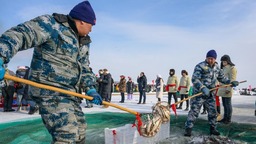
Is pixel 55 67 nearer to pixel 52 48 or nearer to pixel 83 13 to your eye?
pixel 52 48

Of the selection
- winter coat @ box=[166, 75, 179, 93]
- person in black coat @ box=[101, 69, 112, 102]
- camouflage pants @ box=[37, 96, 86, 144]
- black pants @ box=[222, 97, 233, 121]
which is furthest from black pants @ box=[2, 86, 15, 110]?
camouflage pants @ box=[37, 96, 86, 144]

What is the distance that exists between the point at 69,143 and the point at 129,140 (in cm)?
182

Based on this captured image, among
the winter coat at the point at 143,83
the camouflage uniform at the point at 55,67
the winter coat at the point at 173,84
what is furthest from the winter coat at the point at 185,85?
the camouflage uniform at the point at 55,67

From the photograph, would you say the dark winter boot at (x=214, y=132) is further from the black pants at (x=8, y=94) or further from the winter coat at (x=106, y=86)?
the black pants at (x=8, y=94)

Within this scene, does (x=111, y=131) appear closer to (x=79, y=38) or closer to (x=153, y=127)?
(x=153, y=127)

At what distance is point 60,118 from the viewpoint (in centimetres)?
267

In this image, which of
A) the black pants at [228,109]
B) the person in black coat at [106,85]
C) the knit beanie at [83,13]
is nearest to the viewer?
the knit beanie at [83,13]

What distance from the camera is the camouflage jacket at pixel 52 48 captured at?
250cm

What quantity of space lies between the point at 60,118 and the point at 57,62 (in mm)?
596

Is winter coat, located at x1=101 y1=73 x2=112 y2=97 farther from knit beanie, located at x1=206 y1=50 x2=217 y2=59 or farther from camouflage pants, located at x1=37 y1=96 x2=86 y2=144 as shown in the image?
camouflage pants, located at x1=37 y1=96 x2=86 y2=144

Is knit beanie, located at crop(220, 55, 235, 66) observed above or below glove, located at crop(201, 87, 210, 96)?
above

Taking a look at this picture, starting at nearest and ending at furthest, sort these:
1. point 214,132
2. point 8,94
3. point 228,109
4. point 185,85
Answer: point 214,132
point 228,109
point 8,94
point 185,85

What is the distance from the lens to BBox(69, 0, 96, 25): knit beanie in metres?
2.92

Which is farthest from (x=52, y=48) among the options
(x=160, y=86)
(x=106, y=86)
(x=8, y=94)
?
(x=160, y=86)
